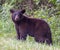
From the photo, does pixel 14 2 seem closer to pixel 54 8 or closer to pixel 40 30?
pixel 54 8

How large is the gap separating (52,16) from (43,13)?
1.73ft

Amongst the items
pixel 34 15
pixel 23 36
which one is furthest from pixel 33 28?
pixel 34 15

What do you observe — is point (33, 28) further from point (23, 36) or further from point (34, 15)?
point (34, 15)

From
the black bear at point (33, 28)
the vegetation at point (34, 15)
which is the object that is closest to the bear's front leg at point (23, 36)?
the black bear at point (33, 28)

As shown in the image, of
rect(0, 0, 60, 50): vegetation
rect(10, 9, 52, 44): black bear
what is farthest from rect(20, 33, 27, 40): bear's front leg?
rect(0, 0, 60, 50): vegetation

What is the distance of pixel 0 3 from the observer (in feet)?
62.6

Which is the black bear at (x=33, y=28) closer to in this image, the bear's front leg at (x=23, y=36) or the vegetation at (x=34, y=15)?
the bear's front leg at (x=23, y=36)

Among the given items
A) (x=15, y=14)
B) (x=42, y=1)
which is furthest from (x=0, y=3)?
(x=15, y=14)

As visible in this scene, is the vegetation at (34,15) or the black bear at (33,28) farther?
the vegetation at (34,15)

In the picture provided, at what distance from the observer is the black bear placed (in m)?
11.3

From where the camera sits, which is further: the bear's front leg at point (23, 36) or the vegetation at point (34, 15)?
the vegetation at point (34, 15)

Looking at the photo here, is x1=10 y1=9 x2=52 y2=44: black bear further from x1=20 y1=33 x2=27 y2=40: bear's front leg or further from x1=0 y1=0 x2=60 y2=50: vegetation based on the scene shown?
x1=0 y1=0 x2=60 y2=50: vegetation

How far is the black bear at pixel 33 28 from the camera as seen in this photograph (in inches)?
445

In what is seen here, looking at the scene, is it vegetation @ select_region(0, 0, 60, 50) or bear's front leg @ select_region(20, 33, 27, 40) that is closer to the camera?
bear's front leg @ select_region(20, 33, 27, 40)
